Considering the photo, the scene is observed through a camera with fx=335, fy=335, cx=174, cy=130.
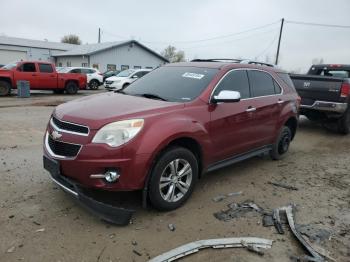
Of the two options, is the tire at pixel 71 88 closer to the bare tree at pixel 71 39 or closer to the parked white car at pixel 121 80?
the parked white car at pixel 121 80

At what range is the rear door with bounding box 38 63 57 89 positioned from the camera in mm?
17984

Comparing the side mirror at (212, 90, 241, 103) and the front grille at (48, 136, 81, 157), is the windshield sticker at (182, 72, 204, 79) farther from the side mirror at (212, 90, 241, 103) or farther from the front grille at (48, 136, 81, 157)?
the front grille at (48, 136, 81, 157)

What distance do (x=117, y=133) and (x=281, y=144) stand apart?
154 inches

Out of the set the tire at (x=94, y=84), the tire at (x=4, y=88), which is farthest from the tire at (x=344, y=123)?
the tire at (x=94, y=84)

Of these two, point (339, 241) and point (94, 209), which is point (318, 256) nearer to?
point (339, 241)

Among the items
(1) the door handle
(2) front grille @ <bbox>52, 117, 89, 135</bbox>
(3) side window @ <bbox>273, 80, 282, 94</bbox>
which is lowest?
(2) front grille @ <bbox>52, 117, 89, 135</bbox>

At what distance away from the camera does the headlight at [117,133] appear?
342 cm

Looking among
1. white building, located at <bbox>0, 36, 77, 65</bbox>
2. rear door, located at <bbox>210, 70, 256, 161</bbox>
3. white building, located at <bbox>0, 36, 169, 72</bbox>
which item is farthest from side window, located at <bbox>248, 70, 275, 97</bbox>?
white building, located at <bbox>0, 36, 77, 65</bbox>

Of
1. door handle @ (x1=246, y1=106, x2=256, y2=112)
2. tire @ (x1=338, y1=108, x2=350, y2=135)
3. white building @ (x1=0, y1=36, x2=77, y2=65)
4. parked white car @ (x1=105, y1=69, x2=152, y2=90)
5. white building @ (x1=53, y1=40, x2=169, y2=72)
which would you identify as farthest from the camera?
white building @ (x1=0, y1=36, x2=77, y2=65)

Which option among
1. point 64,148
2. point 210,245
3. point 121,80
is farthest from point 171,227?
point 121,80

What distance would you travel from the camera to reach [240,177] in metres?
5.34

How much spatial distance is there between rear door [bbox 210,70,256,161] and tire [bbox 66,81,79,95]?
15851mm

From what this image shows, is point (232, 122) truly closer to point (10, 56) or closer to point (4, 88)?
point (4, 88)

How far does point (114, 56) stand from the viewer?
37.9 metres
